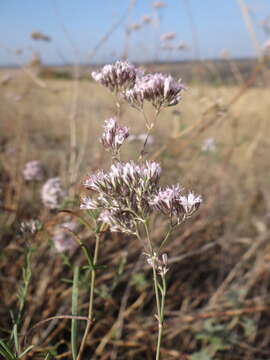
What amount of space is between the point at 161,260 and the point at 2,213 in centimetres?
180

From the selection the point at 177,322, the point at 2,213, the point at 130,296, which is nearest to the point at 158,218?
the point at 130,296

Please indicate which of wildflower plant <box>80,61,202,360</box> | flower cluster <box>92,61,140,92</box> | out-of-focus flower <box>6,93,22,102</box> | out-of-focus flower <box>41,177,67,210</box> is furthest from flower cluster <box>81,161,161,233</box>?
out-of-focus flower <box>6,93,22,102</box>

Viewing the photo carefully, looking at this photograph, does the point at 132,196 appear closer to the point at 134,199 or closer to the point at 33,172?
the point at 134,199

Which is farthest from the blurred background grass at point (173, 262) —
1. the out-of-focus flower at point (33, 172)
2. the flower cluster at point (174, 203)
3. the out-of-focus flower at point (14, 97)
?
the flower cluster at point (174, 203)

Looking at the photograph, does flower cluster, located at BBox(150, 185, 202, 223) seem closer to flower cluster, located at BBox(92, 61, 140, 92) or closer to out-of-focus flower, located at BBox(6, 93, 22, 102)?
flower cluster, located at BBox(92, 61, 140, 92)

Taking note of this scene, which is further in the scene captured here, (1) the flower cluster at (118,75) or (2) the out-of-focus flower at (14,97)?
(2) the out-of-focus flower at (14,97)

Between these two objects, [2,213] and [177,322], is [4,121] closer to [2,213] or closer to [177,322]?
[2,213]

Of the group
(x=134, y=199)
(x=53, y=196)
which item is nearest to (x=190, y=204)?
(x=134, y=199)

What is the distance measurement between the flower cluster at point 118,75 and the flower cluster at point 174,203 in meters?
0.41

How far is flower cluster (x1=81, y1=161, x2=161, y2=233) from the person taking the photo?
0.91 m

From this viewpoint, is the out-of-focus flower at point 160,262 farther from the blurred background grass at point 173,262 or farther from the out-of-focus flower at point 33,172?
the out-of-focus flower at point 33,172

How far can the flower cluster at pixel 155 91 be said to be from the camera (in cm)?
110

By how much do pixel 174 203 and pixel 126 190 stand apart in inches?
5.1

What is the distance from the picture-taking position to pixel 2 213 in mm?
2447
